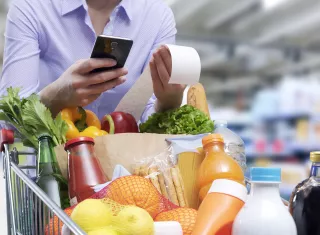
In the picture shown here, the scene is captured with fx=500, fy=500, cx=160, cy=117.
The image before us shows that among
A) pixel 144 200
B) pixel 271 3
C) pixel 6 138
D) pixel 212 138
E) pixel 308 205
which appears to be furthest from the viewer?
pixel 271 3

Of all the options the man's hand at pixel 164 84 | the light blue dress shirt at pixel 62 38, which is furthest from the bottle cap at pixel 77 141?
the light blue dress shirt at pixel 62 38

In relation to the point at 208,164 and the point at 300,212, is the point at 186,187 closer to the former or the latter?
the point at 208,164

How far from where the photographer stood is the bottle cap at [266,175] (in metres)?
0.82

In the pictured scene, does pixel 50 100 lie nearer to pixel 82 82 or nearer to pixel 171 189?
pixel 82 82

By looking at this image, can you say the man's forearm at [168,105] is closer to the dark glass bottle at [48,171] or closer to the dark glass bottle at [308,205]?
the dark glass bottle at [48,171]

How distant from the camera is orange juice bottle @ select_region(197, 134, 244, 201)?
3.52ft

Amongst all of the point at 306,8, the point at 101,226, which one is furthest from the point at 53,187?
the point at 306,8

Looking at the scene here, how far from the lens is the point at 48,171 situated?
1190 mm

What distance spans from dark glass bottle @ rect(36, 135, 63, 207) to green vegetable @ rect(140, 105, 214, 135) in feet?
1.03

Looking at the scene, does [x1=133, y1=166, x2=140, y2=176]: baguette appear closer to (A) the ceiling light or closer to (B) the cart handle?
(B) the cart handle

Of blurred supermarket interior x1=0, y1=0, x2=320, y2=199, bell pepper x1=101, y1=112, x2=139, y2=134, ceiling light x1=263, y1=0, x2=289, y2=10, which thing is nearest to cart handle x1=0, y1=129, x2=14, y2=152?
bell pepper x1=101, y1=112, x2=139, y2=134

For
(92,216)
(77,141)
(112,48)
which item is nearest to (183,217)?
(92,216)

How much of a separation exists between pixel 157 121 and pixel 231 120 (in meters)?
7.40

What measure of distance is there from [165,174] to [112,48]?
1.06 ft
